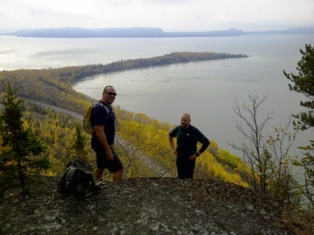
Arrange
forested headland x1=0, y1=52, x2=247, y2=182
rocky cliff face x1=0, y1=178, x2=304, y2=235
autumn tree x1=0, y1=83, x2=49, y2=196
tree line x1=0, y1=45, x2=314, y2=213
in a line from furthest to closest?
1. forested headland x1=0, y1=52, x2=247, y2=182
2. tree line x1=0, y1=45, x2=314, y2=213
3. autumn tree x1=0, y1=83, x2=49, y2=196
4. rocky cliff face x1=0, y1=178, x2=304, y2=235

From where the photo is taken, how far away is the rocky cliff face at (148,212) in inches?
183

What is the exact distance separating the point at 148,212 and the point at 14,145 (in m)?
2.53

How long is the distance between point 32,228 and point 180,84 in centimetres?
8760

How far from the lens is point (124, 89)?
286 feet

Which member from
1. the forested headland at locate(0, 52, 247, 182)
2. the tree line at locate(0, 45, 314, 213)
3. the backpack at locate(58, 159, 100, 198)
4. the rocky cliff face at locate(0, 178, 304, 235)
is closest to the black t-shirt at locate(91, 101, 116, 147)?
the backpack at locate(58, 159, 100, 198)

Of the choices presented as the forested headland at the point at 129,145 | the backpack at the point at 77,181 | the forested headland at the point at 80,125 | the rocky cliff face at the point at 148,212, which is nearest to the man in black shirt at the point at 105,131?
the backpack at the point at 77,181

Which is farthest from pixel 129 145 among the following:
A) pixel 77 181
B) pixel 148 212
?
pixel 148 212

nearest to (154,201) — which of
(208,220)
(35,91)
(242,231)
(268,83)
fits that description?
(208,220)

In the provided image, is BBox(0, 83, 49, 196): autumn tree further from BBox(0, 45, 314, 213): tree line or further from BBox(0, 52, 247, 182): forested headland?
BBox(0, 52, 247, 182): forested headland

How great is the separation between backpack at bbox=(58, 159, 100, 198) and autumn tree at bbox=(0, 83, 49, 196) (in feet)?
1.52

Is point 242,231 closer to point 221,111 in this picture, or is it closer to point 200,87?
point 221,111

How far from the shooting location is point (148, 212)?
509cm

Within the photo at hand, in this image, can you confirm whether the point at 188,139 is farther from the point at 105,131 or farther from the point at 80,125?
the point at 80,125

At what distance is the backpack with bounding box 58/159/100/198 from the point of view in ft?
17.1
